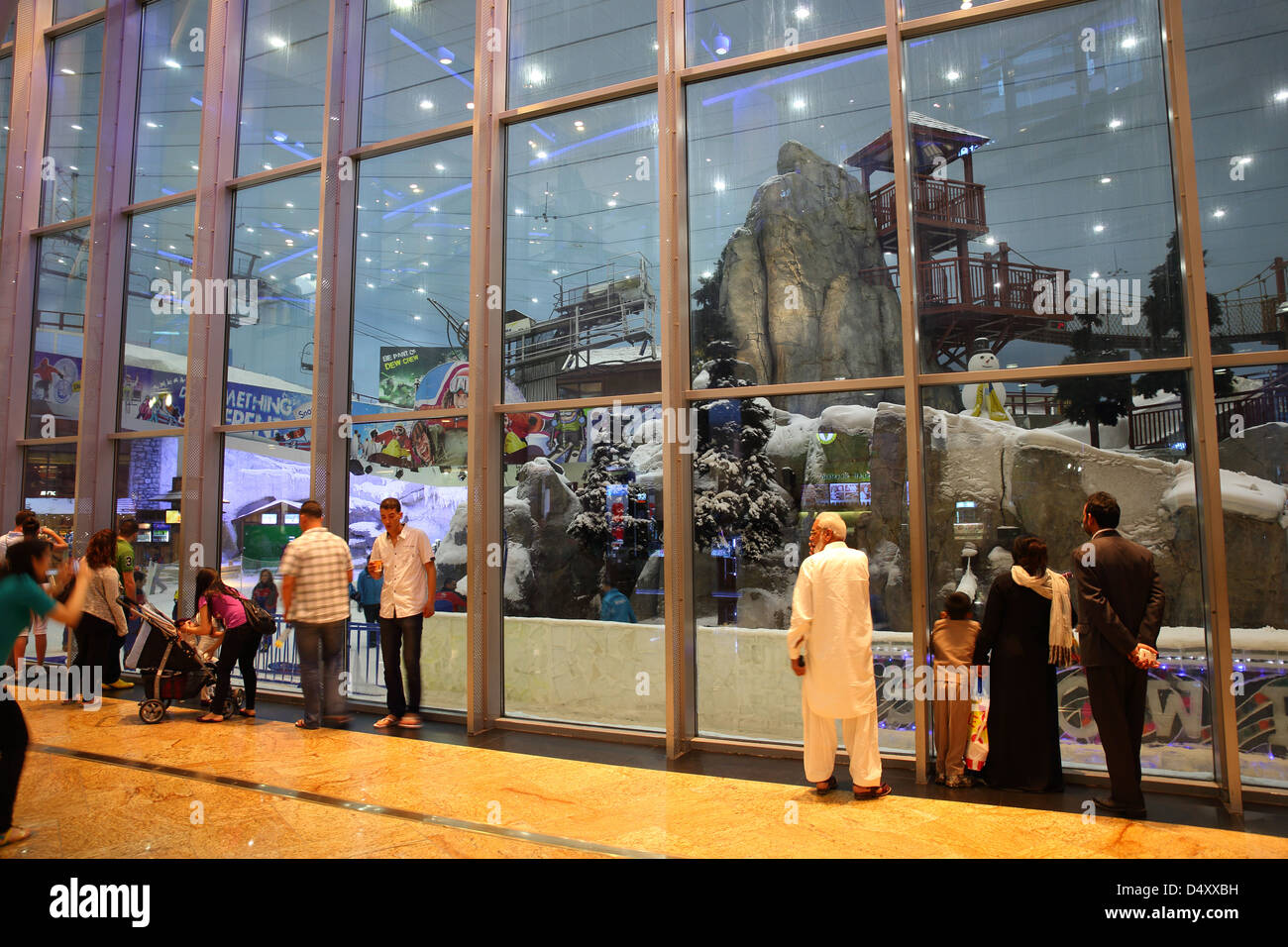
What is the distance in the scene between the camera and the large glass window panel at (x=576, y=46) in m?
5.86

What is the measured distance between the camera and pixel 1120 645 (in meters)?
3.75

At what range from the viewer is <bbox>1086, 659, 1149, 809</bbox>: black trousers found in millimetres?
3768

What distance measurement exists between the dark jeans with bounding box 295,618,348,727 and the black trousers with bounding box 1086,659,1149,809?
15.5ft

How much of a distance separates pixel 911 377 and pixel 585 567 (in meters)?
2.61

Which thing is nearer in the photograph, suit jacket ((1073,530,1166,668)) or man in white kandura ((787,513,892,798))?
suit jacket ((1073,530,1166,668))

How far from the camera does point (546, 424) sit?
5.91m

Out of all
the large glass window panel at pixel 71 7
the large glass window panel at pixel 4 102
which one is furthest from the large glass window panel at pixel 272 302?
the large glass window panel at pixel 4 102

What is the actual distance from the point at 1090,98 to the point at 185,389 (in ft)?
25.4

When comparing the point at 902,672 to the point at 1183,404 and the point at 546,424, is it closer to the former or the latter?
the point at 1183,404

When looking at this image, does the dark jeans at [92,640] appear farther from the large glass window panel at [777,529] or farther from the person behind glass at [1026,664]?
the person behind glass at [1026,664]

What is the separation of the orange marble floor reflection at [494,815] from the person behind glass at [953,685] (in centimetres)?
Answer: 30

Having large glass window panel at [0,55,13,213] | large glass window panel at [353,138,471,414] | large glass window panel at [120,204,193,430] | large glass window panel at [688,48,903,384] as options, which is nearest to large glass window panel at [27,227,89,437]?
large glass window panel at [120,204,193,430]

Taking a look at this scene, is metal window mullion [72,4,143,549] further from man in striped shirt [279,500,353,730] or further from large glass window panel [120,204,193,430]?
man in striped shirt [279,500,353,730]
